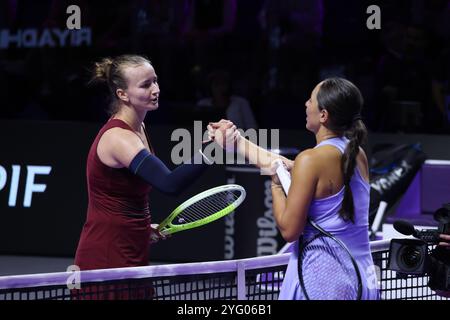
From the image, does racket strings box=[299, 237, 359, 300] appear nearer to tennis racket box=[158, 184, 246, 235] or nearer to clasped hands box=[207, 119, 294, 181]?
clasped hands box=[207, 119, 294, 181]

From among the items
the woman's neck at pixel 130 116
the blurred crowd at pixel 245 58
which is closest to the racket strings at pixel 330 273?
the woman's neck at pixel 130 116

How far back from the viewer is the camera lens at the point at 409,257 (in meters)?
3.85

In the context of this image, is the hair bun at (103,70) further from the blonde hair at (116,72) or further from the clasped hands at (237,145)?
the clasped hands at (237,145)

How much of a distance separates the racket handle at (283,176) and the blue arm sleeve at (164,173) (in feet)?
1.33

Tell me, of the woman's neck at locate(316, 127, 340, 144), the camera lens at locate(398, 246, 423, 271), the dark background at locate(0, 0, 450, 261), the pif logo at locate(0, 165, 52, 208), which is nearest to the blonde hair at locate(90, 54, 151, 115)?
the woman's neck at locate(316, 127, 340, 144)

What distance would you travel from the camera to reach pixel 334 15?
373 inches

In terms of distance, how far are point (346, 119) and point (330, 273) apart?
51 cm

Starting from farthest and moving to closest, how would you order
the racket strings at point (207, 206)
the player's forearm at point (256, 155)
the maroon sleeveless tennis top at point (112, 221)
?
the racket strings at point (207, 206) < the maroon sleeveless tennis top at point (112, 221) < the player's forearm at point (256, 155)

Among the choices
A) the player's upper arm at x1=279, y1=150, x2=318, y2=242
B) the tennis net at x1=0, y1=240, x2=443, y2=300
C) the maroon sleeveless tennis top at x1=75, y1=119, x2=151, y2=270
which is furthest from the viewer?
the maroon sleeveless tennis top at x1=75, y1=119, x2=151, y2=270

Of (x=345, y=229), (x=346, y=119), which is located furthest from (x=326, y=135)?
(x=345, y=229)

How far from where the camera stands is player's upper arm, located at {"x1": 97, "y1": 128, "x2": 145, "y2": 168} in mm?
3914

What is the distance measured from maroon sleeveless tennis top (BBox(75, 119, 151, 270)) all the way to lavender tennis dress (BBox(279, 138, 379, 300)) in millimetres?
772

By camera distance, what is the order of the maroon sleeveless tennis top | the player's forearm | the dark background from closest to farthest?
the player's forearm
the maroon sleeveless tennis top
the dark background
